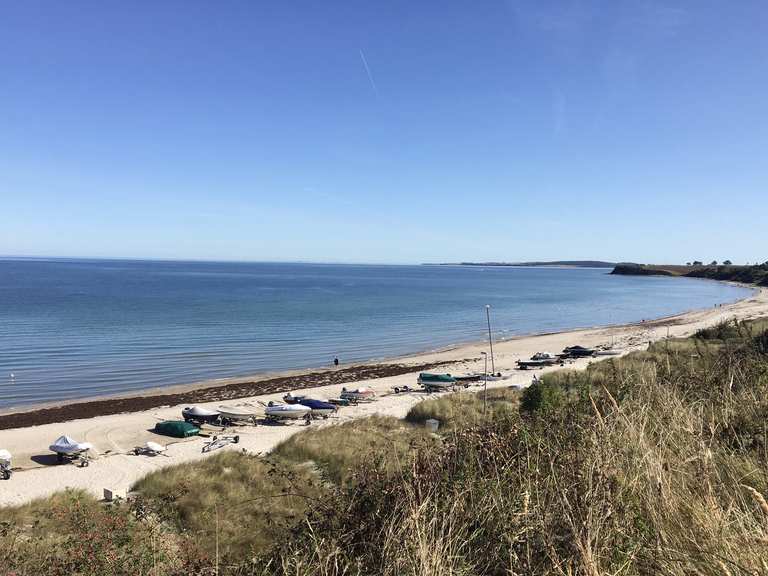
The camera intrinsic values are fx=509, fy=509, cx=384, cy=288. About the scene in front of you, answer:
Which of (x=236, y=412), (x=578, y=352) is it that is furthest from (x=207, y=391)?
(x=578, y=352)

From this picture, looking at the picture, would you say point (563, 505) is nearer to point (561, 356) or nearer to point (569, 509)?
point (569, 509)

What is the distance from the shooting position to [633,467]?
308 centimetres

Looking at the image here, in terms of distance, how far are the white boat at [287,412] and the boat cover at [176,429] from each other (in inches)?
136

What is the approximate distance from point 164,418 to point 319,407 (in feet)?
24.2

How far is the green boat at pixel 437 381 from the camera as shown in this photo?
30.8 metres

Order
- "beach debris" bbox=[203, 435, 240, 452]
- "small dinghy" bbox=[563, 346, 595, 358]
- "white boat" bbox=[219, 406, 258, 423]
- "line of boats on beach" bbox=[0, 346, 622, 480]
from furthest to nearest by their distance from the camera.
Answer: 1. "small dinghy" bbox=[563, 346, 595, 358]
2. "white boat" bbox=[219, 406, 258, 423]
3. "beach debris" bbox=[203, 435, 240, 452]
4. "line of boats on beach" bbox=[0, 346, 622, 480]

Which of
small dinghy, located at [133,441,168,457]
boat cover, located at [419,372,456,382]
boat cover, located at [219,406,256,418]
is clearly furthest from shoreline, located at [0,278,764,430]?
small dinghy, located at [133,441,168,457]

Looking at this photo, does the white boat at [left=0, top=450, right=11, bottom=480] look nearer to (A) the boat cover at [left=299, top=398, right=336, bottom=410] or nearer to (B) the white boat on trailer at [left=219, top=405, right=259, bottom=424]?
(B) the white boat on trailer at [left=219, top=405, right=259, bottom=424]

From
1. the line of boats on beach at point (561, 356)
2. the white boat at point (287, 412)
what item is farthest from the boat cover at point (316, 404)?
the line of boats on beach at point (561, 356)

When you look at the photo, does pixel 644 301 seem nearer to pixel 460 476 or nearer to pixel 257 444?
pixel 257 444

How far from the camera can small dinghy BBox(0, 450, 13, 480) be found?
16.8 m

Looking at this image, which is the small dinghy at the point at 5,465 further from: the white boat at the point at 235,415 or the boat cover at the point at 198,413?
the white boat at the point at 235,415

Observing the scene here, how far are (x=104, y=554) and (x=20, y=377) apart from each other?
109 feet

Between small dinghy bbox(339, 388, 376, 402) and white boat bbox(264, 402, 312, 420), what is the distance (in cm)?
376
